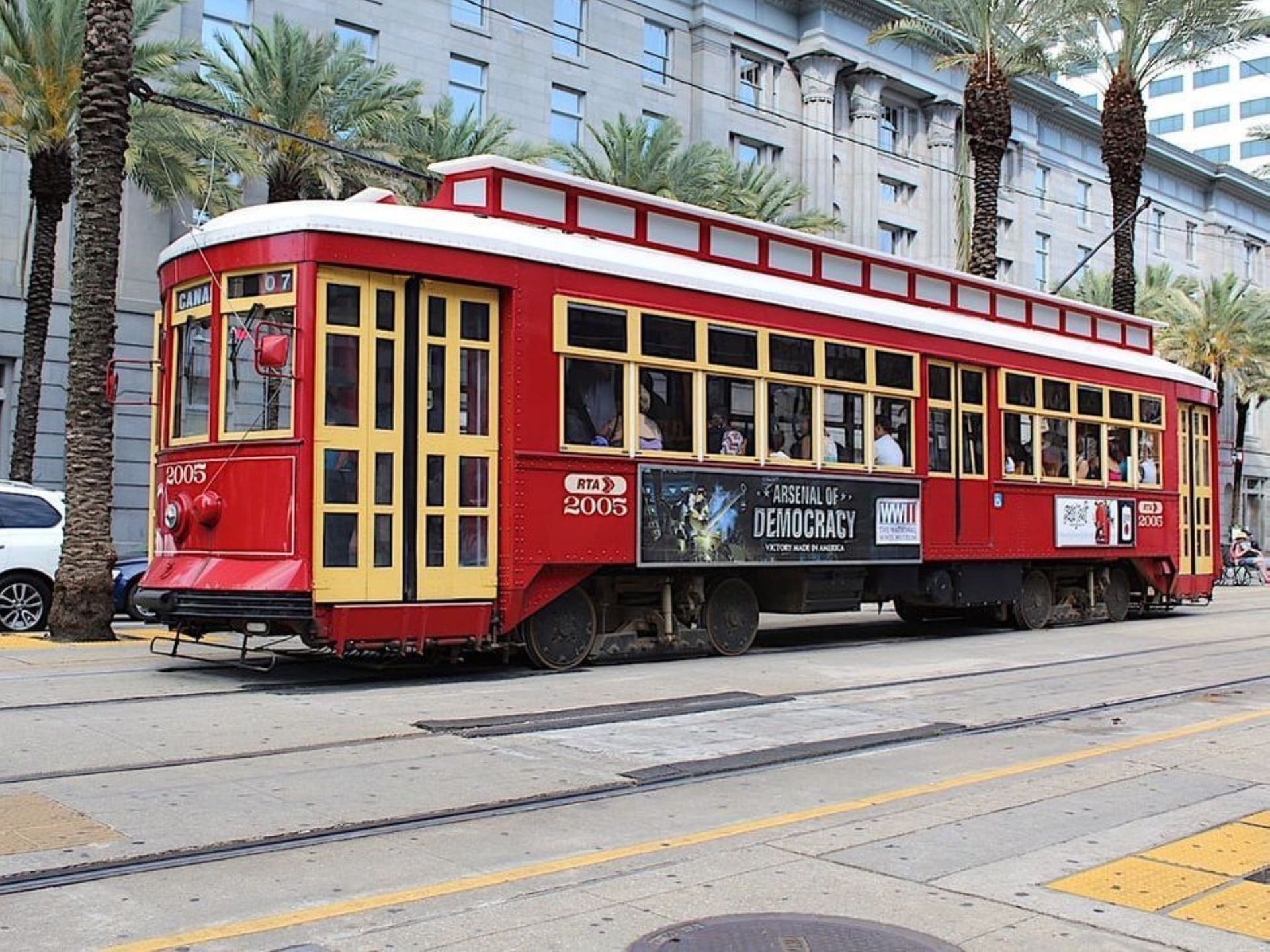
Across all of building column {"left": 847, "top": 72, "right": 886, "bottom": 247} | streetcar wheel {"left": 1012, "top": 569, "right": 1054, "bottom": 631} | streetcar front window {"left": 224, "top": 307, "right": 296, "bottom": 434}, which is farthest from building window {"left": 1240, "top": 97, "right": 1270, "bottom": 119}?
streetcar front window {"left": 224, "top": 307, "right": 296, "bottom": 434}

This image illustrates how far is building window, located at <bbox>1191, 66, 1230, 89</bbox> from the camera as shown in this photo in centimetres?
9381

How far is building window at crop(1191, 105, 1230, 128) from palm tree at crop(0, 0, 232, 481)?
279 feet

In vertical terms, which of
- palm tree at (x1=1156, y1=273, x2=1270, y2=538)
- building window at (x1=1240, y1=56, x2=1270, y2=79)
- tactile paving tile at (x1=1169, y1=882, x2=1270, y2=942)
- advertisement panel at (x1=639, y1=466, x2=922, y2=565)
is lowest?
tactile paving tile at (x1=1169, y1=882, x2=1270, y2=942)

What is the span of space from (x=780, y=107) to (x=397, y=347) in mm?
36596

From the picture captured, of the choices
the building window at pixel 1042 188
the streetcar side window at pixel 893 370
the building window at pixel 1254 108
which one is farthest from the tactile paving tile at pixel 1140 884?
the building window at pixel 1254 108

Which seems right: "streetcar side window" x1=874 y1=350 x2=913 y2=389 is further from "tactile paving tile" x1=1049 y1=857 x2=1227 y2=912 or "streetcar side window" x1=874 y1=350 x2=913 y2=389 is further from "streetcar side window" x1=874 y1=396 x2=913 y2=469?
"tactile paving tile" x1=1049 y1=857 x2=1227 y2=912

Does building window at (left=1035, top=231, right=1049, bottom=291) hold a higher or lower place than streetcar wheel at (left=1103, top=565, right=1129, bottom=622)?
higher

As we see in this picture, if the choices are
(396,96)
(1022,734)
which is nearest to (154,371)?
(1022,734)

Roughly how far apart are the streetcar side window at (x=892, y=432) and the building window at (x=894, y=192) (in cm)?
3444

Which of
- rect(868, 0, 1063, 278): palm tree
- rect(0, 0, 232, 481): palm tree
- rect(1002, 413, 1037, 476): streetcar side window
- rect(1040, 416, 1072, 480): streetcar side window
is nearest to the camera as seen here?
rect(1002, 413, 1037, 476): streetcar side window

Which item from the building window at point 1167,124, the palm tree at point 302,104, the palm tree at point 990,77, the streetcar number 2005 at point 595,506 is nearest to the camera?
the streetcar number 2005 at point 595,506

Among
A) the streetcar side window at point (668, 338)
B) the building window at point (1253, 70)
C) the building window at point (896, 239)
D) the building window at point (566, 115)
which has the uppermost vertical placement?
the building window at point (1253, 70)

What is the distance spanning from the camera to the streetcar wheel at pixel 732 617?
13.8m

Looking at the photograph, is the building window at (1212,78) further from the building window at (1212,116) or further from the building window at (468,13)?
the building window at (468,13)
